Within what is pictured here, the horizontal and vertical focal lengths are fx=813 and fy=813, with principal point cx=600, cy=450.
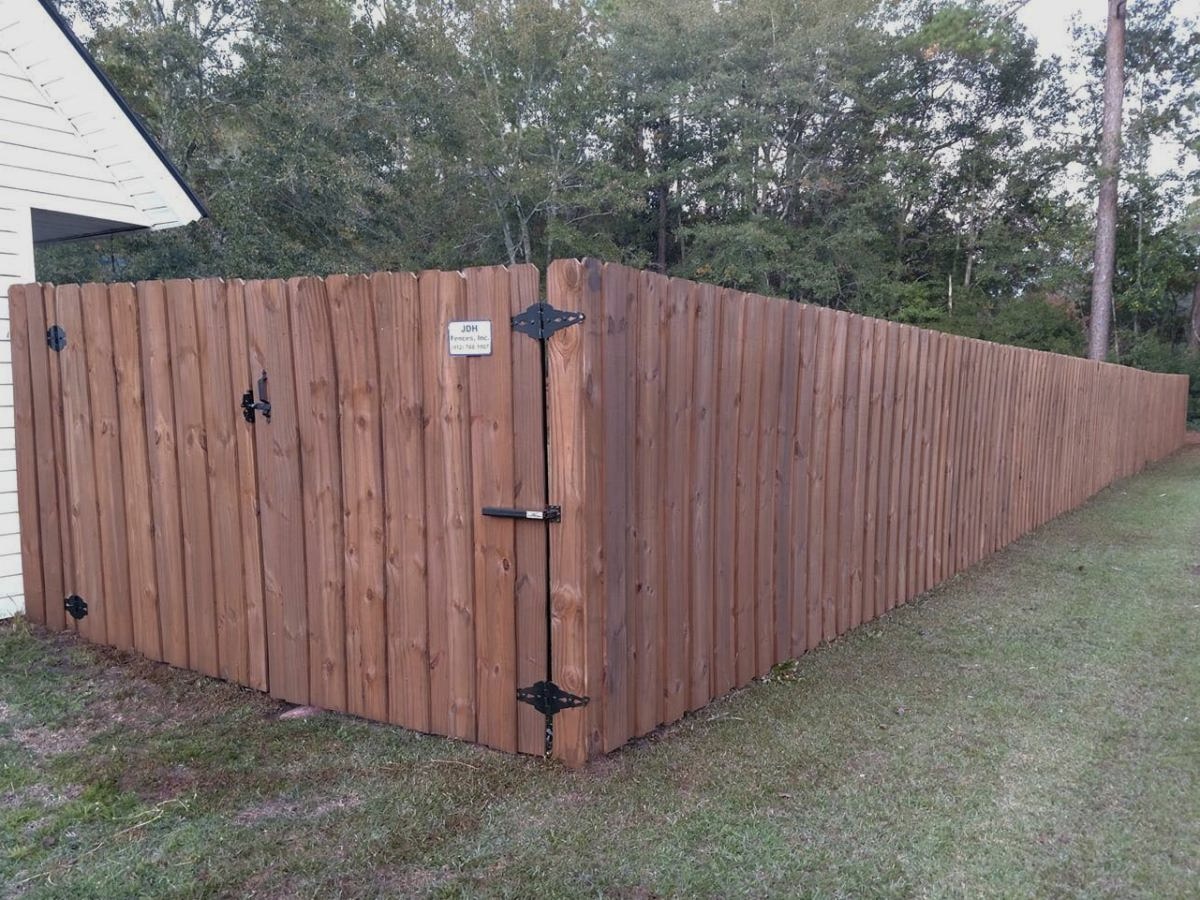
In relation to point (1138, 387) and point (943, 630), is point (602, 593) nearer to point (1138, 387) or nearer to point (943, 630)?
point (943, 630)

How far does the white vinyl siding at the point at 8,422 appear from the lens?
4.37 metres

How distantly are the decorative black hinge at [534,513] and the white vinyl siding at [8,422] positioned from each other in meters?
3.15

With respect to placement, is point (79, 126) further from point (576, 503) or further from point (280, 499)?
point (576, 503)

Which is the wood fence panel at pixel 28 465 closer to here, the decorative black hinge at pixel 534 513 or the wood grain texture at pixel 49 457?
the wood grain texture at pixel 49 457

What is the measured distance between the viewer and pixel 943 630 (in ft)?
15.6

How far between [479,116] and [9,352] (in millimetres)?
14453

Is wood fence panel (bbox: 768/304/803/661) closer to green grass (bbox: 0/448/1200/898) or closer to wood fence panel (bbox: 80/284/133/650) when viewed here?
green grass (bbox: 0/448/1200/898)

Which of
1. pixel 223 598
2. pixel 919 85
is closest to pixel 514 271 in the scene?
pixel 223 598

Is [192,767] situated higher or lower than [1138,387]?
lower

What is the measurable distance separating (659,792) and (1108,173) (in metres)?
21.1

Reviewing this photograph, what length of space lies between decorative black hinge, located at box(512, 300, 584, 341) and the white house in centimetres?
337

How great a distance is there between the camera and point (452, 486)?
9.91ft

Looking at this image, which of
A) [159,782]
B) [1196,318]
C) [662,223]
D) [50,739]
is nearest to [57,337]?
[50,739]

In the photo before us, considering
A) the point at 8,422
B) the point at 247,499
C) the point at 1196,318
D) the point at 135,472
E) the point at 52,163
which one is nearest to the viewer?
the point at 247,499
